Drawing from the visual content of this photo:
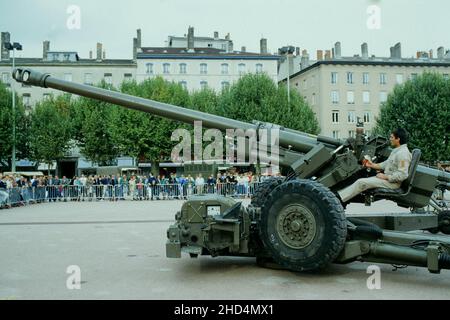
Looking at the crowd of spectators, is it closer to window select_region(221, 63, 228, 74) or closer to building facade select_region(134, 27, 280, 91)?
building facade select_region(134, 27, 280, 91)

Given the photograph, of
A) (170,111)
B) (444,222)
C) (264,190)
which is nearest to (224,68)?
(264,190)

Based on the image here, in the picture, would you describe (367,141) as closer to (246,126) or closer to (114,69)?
(246,126)

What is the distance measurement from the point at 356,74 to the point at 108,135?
33.3 metres

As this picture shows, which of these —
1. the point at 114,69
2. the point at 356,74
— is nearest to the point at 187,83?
the point at 114,69

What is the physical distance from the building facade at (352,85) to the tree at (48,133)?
1244 inches

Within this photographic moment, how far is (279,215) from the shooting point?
21.8 feet

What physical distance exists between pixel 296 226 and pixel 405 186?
1861 mm

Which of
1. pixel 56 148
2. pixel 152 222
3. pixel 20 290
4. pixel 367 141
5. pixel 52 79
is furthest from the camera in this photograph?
pixel 56 148

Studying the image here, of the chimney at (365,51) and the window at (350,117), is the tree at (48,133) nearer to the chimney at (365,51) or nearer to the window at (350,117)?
the window at (350,117)

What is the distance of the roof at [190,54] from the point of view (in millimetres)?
63094

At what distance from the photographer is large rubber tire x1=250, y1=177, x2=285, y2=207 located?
28.3ft

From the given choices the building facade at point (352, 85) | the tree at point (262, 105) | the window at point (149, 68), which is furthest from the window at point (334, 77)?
the window at point (149, 68)

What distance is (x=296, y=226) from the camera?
647 cm
